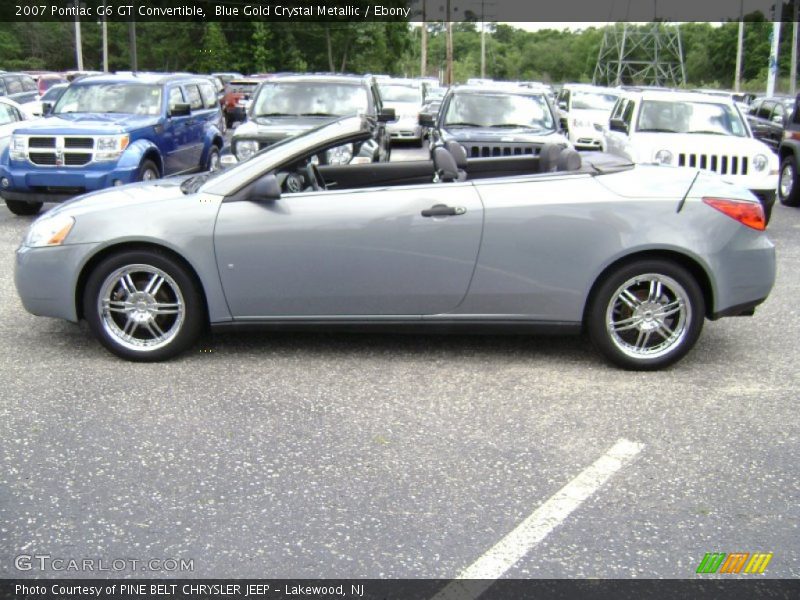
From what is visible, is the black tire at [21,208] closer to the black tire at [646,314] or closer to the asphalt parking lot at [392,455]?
the asphalt parking lot at [392,455]

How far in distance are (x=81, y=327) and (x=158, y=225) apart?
1.43 meters

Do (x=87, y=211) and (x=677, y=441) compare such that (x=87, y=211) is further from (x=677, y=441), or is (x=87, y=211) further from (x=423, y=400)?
(x=677, y=441)

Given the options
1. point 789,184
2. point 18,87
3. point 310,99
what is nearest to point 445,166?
point 310,99

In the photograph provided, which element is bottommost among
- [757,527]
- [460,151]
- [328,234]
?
[757,527]

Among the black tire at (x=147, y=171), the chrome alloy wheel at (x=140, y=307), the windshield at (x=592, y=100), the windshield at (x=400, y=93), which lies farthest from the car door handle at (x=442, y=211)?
the windshield at (x=400, y=93)

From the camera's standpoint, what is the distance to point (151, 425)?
4.79 m

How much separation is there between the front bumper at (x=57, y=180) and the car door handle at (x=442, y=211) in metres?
6.95

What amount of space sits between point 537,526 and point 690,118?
32.1ft

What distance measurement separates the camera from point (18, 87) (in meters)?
25.6

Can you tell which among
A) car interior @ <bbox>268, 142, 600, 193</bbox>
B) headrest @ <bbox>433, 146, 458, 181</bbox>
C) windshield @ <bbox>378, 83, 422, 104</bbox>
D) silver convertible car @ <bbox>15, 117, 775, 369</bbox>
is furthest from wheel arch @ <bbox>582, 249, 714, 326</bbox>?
windshield @ <bbox>378, 83, 422, 104</bbox>

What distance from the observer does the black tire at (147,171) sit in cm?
1191

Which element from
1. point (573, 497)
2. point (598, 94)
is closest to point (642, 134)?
point (573, 497)

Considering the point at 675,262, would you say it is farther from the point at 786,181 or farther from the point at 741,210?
the point at 786,181

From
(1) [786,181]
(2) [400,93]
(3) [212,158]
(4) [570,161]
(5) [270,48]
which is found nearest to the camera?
(4) [570,161]
